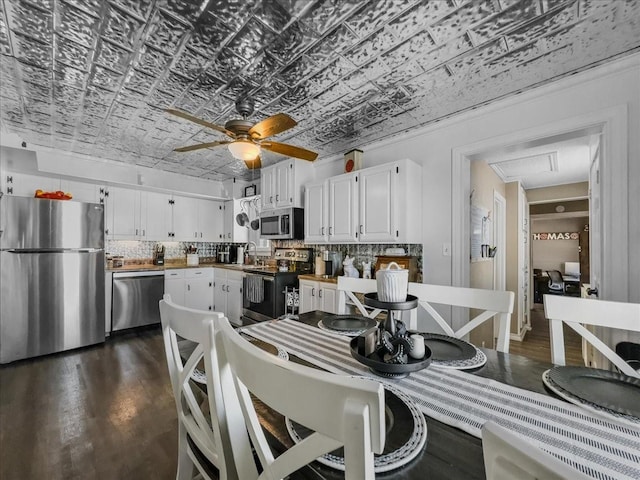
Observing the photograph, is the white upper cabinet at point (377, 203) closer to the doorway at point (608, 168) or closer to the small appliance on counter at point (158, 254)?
the doorway at point (608, 168)

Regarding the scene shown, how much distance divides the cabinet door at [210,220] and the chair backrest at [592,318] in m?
4.95

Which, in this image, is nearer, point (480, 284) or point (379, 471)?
point (379, 471)

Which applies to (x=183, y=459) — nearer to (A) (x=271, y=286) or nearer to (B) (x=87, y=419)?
(B) (x=87, y=419)

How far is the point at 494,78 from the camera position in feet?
6.79

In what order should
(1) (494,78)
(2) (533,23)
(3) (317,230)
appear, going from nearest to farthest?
(2) (533,23) → (1) (494,78) → (3) (317,230)

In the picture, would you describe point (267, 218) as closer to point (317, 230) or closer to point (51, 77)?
point (317, 230)

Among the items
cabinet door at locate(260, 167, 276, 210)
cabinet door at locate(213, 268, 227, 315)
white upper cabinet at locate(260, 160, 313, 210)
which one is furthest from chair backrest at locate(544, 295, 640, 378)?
cabinet door at locate(213, 268, 227, 315)

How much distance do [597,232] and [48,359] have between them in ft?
17.3

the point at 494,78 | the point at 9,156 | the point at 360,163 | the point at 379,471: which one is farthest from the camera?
the point at 360,163

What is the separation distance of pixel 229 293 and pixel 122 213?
1.96 meters

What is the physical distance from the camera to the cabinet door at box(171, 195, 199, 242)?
477 cm

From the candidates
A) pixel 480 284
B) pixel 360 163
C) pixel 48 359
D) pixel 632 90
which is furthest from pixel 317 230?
pixel 48 359

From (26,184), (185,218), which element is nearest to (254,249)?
(185,218)

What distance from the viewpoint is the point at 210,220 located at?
5238mm
